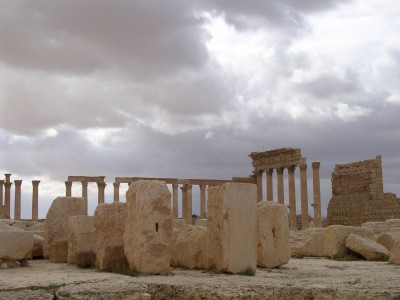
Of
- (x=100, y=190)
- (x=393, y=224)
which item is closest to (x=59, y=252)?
(x=393, y=224)

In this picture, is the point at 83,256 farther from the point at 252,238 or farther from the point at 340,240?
the point at 340,240

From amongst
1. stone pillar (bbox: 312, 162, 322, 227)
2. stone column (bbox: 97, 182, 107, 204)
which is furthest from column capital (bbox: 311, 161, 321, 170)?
stone column (bbox: 97, 182, 107, 204)

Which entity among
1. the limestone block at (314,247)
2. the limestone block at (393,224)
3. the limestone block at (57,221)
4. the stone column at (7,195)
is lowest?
the limestone block at (314,247)

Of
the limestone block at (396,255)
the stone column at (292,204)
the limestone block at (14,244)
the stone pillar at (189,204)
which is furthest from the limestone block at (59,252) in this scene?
the stone pillar at (189,204)

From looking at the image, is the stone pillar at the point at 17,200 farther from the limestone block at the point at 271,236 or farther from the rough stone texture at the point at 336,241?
the limestone block at the point at 271,236

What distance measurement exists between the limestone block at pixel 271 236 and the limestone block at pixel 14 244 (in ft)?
17.2

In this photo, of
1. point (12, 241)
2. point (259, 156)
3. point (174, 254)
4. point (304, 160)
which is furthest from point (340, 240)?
point (259, 156)

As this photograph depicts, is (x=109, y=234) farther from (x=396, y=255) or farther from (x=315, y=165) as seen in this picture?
(x=315, y=165)

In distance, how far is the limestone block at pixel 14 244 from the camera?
12750 mm

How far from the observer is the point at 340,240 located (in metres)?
17.8

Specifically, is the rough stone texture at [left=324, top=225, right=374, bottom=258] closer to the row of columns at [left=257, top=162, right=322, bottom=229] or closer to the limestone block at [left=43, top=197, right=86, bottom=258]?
the limestone block at [left=43, top=197, right=86, bottom=258]

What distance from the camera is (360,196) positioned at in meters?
38.6

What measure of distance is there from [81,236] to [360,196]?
27.9m

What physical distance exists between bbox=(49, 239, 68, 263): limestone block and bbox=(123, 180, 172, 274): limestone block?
399cm
